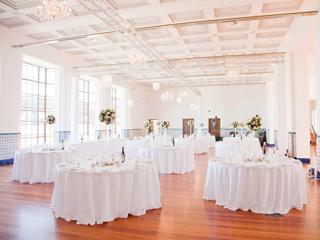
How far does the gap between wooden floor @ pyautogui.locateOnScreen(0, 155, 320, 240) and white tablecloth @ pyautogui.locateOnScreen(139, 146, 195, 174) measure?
9.24 ft

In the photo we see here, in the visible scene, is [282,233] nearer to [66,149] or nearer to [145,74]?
[66,149]

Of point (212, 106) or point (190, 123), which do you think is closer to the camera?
point (212, 106)

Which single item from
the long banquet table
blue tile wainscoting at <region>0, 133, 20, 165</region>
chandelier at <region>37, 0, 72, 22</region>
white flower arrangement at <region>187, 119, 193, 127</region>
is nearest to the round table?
the long banquet table

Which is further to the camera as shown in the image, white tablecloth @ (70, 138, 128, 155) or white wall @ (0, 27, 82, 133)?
white tablecloth @ (70, 138, 128, 155)

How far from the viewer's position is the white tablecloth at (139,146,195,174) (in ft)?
26.8

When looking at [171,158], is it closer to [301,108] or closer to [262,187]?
[262,187]

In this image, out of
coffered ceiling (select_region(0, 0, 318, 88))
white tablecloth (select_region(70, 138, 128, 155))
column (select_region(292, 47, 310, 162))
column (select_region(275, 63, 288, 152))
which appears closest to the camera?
coffered ceiling (select_region(0, 0, 318, 88))

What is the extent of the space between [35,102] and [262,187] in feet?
33.7

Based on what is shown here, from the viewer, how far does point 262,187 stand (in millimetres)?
4418

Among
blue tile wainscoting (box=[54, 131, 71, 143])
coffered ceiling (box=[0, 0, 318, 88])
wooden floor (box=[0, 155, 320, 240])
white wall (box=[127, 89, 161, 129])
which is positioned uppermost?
coffered ceiling (box=[0, 0, 318, 88])

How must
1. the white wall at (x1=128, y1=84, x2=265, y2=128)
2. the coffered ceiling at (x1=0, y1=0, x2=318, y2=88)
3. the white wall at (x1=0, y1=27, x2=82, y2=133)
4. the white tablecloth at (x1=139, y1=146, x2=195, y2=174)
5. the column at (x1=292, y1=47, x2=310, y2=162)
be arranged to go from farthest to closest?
the white wall at (x1=128, y1=84, x2=265, y2=128), the column at (x1=292, y1=47, x2=310, y2=162), the white wall at (x1=0, y1=27, x2=82, y2=133), the white tablecloth at (x1=139, y1=146, x2=195, y2=174), the coffered ceiling at (x1=0, y1=0, x2=318, y2=88)

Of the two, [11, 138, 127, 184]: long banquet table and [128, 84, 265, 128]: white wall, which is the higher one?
[128, 84, 265, 128]: white wall

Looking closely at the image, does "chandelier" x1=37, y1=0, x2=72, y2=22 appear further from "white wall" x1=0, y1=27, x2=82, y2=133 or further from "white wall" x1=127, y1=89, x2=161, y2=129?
"white wall" x1=127, y1=89, x2=161, y2=129

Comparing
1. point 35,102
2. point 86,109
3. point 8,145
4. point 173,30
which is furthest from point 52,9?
point 86,109
